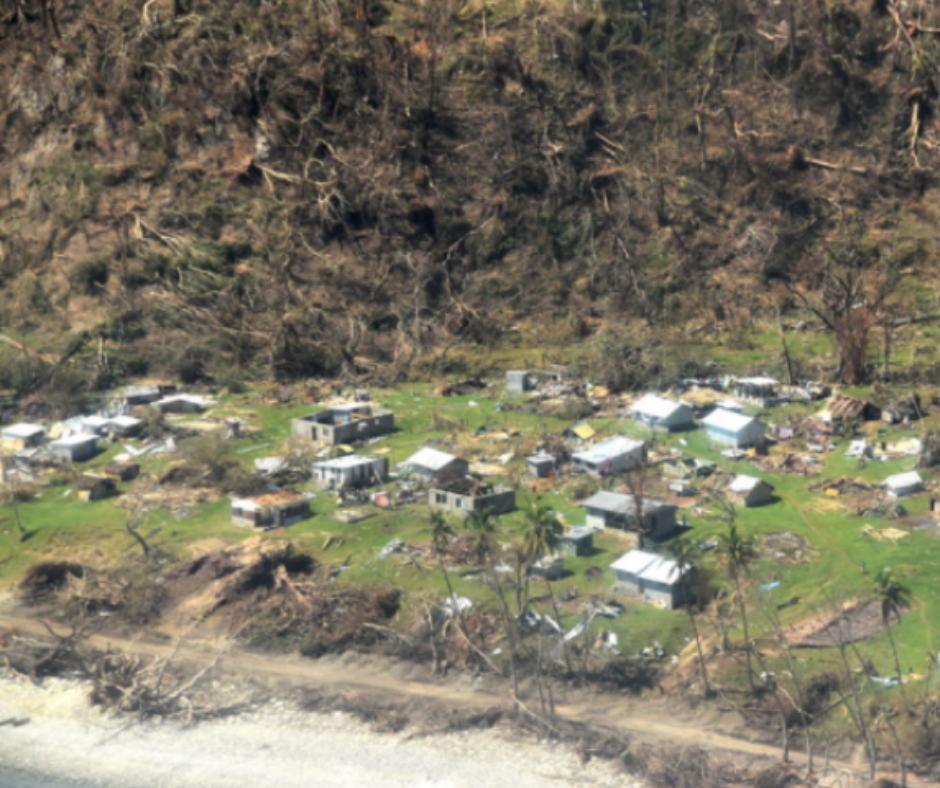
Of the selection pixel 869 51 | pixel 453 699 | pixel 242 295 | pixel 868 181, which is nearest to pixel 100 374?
pixel 242 295

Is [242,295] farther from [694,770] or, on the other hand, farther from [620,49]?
[694,770]

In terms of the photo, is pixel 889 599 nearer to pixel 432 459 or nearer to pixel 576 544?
pixel 576 544

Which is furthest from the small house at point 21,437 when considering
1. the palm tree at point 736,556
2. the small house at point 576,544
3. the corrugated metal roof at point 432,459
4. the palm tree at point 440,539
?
the palm tree at point 736,556

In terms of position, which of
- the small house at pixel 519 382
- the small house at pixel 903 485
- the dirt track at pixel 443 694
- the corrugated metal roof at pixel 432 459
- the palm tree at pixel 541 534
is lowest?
the dirt track at pixel 443 694

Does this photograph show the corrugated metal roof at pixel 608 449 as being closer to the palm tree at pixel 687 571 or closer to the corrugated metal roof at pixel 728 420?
the corrugated metal roof at pixel 728 420

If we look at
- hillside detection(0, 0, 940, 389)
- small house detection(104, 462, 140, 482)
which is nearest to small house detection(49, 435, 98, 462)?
small house detection(104, 462, 140, 482)

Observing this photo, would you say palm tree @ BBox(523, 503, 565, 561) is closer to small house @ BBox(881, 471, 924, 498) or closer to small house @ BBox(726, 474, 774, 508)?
small house @ BBox(726, 474, 774, 508)

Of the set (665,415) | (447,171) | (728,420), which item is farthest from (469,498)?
(447,171)
